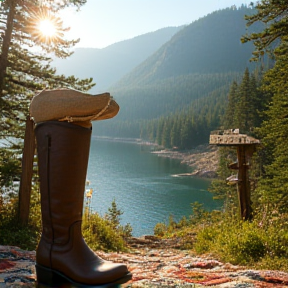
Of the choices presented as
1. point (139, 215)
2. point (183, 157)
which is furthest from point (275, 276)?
point (183, 157)

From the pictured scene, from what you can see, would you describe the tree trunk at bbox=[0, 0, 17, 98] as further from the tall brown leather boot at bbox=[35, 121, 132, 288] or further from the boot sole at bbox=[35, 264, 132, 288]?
the boot sole at bbox=[35, 264, 132, 288]

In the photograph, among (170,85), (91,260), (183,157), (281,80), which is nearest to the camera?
(91,260)

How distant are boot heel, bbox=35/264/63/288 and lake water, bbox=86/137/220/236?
1947cm

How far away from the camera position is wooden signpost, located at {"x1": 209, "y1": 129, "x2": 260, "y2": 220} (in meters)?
7.30

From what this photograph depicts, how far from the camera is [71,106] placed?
1.91m

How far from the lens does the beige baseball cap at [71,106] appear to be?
190 cm

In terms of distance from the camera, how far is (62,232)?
1965mm

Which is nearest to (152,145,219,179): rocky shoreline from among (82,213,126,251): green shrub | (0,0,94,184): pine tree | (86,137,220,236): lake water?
(86,137,220,236): lake water

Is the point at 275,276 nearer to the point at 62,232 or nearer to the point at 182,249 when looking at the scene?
the point at 62,232

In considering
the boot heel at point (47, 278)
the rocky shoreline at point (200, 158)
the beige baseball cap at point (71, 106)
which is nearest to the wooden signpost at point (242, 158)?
the beige baseball cap at point (71, 106)

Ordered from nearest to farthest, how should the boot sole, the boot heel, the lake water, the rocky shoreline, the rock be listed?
the boot sole → the boot heel → the rock → the lake water → the rocky shoreline

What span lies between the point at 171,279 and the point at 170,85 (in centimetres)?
17630

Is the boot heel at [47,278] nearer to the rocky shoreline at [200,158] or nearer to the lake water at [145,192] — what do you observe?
the lake water at [145,192]

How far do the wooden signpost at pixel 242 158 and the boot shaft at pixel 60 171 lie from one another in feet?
18.8
